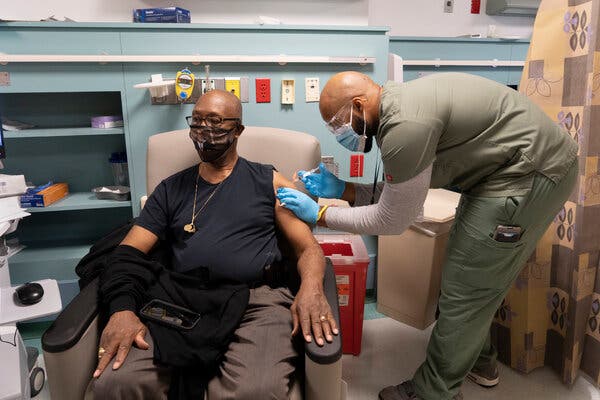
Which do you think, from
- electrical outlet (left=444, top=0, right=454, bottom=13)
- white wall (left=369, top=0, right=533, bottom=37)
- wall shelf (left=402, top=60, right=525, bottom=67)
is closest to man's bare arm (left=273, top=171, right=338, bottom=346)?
wall shelf (left=402, top=60, right=525, bottom=67)

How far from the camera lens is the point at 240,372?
1.17 meters

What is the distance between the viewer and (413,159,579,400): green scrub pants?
4.49 feet

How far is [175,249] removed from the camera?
5.19 ft

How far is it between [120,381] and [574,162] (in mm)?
1541

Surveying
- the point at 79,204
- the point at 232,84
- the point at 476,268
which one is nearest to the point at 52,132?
the point at 79,204

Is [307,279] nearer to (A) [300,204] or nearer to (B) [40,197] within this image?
(A) [300,204]

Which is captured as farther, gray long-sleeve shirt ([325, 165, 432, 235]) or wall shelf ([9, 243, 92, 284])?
wall shelf ([9, 243, 92, 284])

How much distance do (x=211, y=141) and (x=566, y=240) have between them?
1510 millimetres

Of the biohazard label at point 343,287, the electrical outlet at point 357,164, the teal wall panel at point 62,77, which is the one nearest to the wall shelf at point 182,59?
the teal wall panel at point 62,77

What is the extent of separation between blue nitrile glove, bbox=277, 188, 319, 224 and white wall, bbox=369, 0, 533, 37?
5.77 feet

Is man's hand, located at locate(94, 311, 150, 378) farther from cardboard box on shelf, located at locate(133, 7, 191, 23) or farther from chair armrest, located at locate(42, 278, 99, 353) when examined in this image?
cardboard box on shelf, located at locate(133, 7, 191, 23)

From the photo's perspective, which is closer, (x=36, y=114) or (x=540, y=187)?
(x=540, y=187)

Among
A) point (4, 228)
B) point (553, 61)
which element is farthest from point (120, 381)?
point (553, 61)

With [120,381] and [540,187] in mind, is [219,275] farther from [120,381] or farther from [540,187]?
[540,187]
